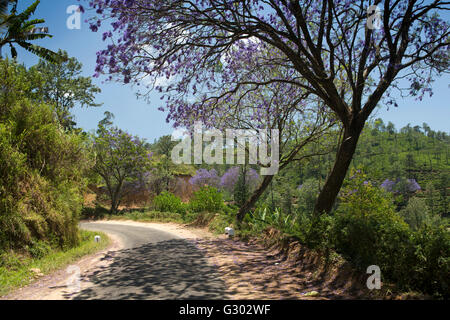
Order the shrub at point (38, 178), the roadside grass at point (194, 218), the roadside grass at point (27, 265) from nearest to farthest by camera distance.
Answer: the roadside grass at point (27, 265), the shrub at point (38, 178), the roadside grass at point (194, 218)

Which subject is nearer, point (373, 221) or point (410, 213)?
point (373, 221)

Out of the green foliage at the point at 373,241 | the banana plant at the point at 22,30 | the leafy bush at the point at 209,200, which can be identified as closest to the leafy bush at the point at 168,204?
the leafy bush at the point at 209,200

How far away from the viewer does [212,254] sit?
28.7 ft

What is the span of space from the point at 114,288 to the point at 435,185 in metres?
89.0

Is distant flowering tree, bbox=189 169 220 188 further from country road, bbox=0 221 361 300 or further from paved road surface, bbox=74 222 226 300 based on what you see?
country road, bbox=0 221 361 300

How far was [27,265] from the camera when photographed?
7410 millimetres

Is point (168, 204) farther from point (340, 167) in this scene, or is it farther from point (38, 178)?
point (340, 167)

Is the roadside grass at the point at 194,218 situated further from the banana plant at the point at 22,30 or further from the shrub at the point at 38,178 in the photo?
the banana plant at the point at 22,30

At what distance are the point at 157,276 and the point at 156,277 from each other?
8 cm

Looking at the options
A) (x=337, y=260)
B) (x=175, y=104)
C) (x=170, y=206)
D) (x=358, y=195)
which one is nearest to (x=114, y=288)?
(x=337, y=260)

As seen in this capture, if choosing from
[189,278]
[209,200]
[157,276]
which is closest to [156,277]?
[157,276]

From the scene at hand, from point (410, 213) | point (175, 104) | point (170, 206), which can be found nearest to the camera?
point (175, 104)

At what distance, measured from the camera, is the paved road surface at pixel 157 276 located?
17.1 ft
